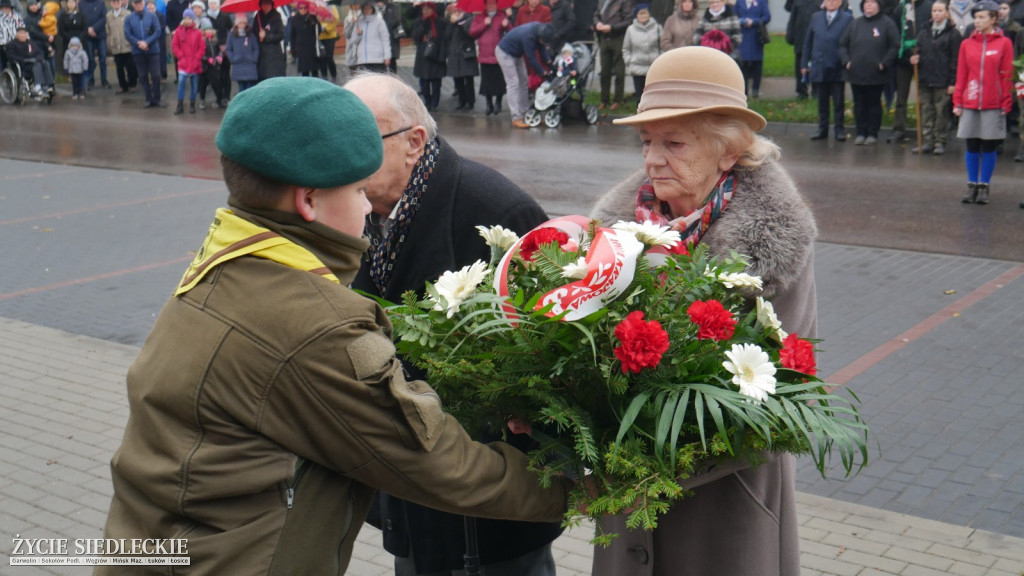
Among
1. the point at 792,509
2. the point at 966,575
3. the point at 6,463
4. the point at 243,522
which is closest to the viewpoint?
the point at 243,522

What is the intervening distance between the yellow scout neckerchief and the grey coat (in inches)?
44.7

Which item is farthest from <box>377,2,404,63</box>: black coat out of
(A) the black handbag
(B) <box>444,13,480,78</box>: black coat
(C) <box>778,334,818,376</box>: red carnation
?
(C) <box>778,334,818,376</box>: red carnation

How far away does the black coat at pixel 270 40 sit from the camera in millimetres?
22906

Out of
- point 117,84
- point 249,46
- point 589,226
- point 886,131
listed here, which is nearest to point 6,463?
point 589,226

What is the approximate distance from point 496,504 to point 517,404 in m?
0.22

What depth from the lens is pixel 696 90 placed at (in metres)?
3.04

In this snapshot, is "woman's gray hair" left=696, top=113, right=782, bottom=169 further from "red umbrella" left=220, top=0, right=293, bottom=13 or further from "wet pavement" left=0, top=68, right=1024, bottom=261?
"red umbrella" left=220, top=0, right=293, bottom=13

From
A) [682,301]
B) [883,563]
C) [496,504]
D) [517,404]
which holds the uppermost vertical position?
[682,301]

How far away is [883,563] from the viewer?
4523mm

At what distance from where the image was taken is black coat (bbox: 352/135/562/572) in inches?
123

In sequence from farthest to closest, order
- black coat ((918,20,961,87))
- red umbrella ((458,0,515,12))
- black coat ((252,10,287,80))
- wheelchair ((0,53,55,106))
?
wheelchair ((0,53,55,106)) → black coat ((252,10,287,80)) → red umbrella ((458,0,515,12)) → black coat ((918,20,961,87))

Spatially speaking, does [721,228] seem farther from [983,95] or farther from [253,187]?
[983,95]

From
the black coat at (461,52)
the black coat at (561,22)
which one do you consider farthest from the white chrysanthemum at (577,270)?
the black coat at (461,52)

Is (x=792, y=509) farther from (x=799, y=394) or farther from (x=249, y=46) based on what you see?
(x=249, y=46)
